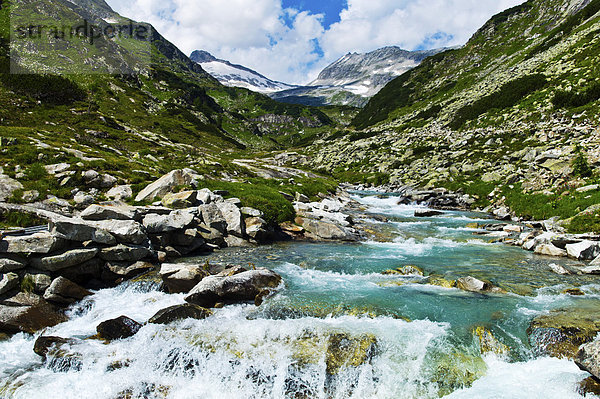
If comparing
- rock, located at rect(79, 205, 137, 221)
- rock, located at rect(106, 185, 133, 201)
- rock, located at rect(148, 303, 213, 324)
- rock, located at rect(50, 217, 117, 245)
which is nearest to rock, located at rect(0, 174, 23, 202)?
rock, located at rect(106, 185, 133, 201)

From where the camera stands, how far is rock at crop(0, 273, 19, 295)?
9.05m

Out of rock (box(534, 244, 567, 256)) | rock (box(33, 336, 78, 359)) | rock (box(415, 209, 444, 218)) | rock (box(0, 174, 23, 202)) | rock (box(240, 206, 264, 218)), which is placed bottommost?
rock (box(33, 336, 78, 359))

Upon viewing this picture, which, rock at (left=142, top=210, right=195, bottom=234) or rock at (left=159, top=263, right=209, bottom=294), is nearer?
rock at (left=159, top=263, right=209, bottom=294)

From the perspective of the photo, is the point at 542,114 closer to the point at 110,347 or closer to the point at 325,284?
the point at 325,284

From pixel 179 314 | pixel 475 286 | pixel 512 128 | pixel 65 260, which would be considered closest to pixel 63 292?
pixel 65 260

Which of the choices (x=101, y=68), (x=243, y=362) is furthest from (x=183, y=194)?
(x=101, y=68)

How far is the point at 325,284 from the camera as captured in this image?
39.7ft

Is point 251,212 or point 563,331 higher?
point 251,212

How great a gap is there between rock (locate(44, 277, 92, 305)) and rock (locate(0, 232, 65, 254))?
1.36m

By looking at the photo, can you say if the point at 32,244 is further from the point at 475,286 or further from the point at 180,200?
the point at 475,286

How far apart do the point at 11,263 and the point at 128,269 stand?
373 cm

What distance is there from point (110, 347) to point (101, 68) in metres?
175

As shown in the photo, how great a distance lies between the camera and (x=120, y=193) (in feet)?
66.9

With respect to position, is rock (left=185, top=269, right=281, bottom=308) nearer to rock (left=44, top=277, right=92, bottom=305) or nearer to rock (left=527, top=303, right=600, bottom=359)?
rock (left=44, top=277, right=92, bottom=305)
